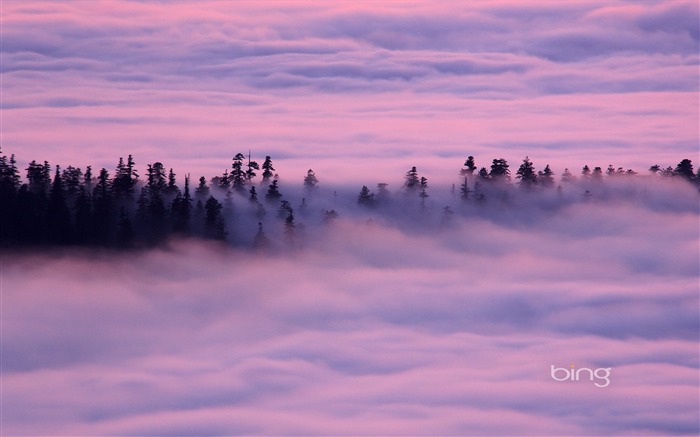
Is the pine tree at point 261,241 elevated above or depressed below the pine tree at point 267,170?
below

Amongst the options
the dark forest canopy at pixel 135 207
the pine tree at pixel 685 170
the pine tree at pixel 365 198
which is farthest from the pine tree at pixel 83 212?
the pine tree at pixel 685 170

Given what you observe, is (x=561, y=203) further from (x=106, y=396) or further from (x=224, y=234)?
(x=106, y=396)

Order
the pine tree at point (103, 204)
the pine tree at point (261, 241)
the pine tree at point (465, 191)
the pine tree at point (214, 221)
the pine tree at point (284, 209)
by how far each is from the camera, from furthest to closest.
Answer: the pine tree at point (465, 191)
the pine tree at point (261, 241)
the pine tree at point (284, 209)
the pine tree at point (214, 221)
the pine tree at point (103, 204)

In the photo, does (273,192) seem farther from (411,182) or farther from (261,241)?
(411,182)

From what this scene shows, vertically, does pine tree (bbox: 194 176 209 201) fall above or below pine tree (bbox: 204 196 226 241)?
above

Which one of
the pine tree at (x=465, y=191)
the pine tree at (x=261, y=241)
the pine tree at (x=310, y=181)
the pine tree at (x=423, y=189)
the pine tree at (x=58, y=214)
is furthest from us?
the pine tree at (x=423, y=189)

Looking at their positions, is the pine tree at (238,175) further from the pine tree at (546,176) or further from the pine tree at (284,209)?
the pine tree at (546,176)

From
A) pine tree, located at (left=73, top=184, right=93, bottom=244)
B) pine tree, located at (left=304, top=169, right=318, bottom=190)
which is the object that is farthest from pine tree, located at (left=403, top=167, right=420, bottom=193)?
pine tree, located at (left=73, top=184, right=93, bottom=244)

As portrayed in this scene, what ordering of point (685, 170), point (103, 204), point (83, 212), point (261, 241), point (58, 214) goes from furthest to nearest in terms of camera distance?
1. point (685, 170)
2. point (261, 241)
3. point (103, 204)
4. point (83, 212)
5. point (58, 214)

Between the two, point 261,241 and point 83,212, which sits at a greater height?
point 83,212

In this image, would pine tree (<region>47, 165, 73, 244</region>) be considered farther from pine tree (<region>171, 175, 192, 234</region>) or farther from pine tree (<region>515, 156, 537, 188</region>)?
pine tree (<region>515, 156, 537, 188</region>)

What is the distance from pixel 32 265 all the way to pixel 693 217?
83286 millimetres

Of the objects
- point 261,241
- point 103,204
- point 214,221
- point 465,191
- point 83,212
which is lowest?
point 261,241

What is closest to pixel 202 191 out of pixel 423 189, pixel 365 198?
pixel 365 198
